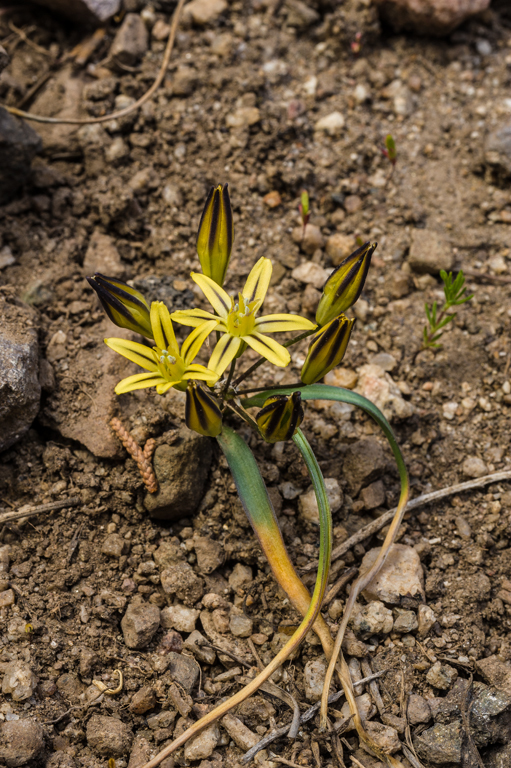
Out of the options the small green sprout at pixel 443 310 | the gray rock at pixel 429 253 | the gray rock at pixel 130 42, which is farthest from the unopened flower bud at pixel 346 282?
the gray rock at pixel 130 42

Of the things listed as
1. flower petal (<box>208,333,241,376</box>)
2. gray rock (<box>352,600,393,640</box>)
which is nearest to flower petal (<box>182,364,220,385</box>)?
flower petal (<box>208,333,241,376</box>)

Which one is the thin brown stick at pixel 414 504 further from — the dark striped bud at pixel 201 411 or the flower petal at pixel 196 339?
the flower petal at pixel 196 339

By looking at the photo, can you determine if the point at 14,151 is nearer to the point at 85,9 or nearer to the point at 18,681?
the point at 85,9

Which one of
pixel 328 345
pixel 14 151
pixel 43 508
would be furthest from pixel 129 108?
pixel 43 508

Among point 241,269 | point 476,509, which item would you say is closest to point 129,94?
point 241,269

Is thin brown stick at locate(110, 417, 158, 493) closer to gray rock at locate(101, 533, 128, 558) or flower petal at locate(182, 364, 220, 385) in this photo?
gray rock at locate(101, 533, 128, 558)

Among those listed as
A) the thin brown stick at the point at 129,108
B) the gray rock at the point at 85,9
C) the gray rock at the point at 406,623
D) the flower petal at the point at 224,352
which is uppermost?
the gray rock at the point at 85,9
